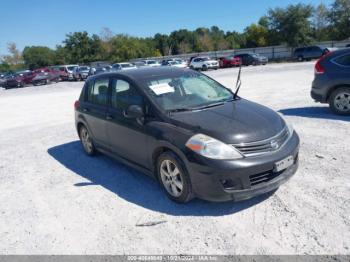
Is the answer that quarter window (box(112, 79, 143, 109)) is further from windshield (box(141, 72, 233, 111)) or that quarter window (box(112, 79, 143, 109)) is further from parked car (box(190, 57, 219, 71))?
parked car (box(190, 57, 219, 71))

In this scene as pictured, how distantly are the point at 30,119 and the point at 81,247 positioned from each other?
30.7 feet

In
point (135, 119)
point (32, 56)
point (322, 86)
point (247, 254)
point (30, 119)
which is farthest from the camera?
point (32, 56)

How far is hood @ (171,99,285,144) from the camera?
357cm

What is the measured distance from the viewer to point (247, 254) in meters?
2.95

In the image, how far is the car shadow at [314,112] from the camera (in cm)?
734

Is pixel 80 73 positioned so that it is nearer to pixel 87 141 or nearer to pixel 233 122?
pixel 87 141

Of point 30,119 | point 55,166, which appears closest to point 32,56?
point 30,119

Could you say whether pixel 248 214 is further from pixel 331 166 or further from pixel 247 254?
pixel 331 166

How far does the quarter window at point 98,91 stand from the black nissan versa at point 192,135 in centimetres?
2

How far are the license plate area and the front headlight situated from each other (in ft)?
1.44

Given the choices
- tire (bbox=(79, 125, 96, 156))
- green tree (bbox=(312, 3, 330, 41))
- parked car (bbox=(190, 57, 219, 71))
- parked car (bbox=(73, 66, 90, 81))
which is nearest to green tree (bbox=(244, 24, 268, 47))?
green tree (bbox=(312, 3, 330, 41))

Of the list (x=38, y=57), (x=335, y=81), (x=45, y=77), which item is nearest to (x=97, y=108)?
(x=335, y=81)

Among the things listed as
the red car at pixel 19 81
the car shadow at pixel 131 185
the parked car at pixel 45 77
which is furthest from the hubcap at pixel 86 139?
the red car at pixel 19 81

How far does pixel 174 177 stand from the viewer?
3.88 m
